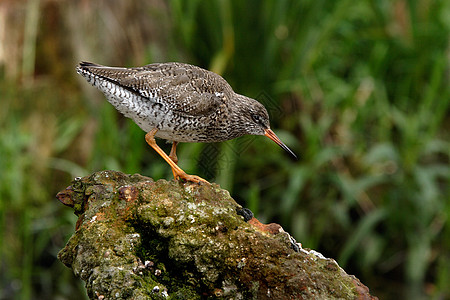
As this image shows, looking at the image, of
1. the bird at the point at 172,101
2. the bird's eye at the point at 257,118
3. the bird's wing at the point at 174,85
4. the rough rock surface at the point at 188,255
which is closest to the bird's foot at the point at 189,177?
the bird at the point at 172,101

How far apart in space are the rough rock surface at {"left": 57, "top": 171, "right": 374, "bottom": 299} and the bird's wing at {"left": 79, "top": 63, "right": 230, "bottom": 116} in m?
1.02

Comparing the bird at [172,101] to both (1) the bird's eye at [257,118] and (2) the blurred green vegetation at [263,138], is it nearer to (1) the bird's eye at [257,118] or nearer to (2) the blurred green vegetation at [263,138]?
(1) the bird's eye at [257,118]

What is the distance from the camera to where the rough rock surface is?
10.4 ft

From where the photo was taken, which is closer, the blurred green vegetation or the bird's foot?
the bird's foot

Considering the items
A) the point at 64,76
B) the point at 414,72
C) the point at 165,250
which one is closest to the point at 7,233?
the point at 64,76

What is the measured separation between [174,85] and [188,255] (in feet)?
5.23

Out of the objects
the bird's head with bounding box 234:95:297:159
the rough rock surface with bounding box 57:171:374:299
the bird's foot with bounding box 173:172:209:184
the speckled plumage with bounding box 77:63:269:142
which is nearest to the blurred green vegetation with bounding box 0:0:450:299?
the bird's head with bounding box 234:95:297:159

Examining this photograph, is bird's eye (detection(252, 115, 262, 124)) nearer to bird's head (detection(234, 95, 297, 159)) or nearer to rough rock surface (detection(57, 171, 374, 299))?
bird's head (detection(234, 95, 297, 159))

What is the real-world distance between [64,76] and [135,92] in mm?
4453

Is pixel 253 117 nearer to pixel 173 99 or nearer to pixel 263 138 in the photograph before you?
pixel 173 99

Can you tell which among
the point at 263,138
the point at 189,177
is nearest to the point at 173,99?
the point at 189,177

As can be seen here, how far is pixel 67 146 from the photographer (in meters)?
8.19

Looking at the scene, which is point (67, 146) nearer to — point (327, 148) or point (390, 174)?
point (327, 148)

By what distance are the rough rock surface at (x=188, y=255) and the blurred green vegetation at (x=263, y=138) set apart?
294cm
